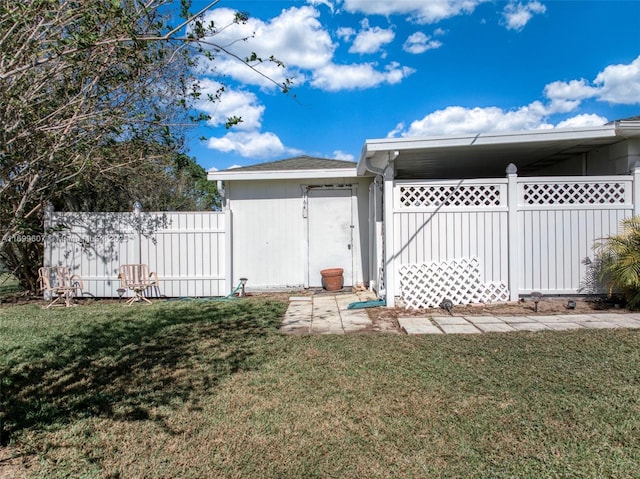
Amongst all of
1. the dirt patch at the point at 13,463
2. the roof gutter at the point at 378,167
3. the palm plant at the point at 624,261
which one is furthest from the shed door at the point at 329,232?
the dirt patch at the point at 13,463

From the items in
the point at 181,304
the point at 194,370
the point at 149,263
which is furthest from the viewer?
the point at 149,263

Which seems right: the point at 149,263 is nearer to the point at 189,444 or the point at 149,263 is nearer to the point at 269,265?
the point at 269,265

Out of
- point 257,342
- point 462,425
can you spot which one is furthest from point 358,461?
point 257,342

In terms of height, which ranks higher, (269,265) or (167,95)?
(167,95)

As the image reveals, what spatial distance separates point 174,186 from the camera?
50.6 ft

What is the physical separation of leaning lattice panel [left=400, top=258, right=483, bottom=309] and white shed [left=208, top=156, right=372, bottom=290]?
2.43 meters

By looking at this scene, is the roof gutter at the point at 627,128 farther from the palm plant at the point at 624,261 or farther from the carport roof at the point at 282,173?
the carport roof at the point at 282,173

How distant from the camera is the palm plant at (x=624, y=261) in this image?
5535mm

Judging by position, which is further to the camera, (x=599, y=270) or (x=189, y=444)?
(x=599, y=270)

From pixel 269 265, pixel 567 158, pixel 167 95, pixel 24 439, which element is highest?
pixel 167 95

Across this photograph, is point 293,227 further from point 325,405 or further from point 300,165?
point 325,405

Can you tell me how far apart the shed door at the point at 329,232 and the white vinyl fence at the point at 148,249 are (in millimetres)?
1906

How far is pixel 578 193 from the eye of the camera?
20.9 ft

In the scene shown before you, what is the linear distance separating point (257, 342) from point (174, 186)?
12.4 m
